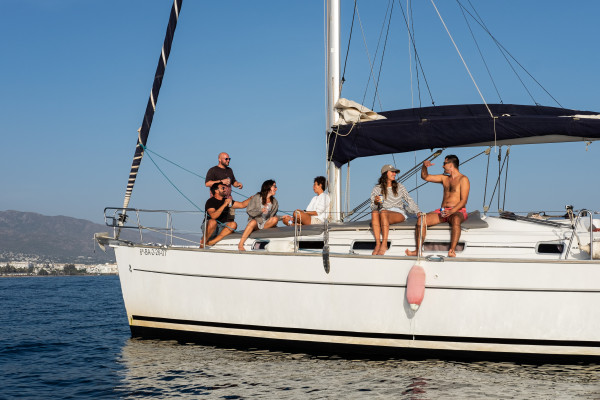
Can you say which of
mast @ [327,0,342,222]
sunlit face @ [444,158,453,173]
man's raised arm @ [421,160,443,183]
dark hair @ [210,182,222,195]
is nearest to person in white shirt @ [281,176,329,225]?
mast @ [327,0,342,222]

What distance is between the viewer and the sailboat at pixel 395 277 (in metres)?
9.12

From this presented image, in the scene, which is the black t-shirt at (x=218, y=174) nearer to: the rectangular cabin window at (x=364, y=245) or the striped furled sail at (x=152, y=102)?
the striped furled sail at (x=152, y=102)

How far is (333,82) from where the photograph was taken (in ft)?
41.4

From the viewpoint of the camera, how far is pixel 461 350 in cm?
951

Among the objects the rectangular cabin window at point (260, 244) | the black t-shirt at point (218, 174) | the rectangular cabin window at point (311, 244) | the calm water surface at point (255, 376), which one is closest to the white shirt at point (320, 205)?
the rectangular cabin window at point (311, 244)

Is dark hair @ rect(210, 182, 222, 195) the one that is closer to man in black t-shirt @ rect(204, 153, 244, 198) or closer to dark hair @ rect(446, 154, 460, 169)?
man in black t-shirt @ rect(204, 153, 244, 198)

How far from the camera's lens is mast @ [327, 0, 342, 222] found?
12.0 metres

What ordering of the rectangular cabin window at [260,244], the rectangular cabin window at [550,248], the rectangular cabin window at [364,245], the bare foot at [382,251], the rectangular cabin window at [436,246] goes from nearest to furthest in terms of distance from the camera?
the rectangular cabin window at [550,248]
the bare foot at [382,251]
the rectangular cabin window at [436,246]
the rectangular cabin window at [364,245]
the rectangular cabin window at [260,244]

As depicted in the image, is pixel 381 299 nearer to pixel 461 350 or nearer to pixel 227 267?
pixel 461 350

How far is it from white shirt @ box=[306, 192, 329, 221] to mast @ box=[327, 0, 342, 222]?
0.53 m

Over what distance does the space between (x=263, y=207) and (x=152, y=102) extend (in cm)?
302

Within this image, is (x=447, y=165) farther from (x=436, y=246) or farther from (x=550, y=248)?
(x=550, y=248)

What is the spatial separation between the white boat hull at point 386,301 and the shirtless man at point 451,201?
2.29 feet

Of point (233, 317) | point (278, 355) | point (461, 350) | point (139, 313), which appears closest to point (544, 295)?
point (461, 350)
